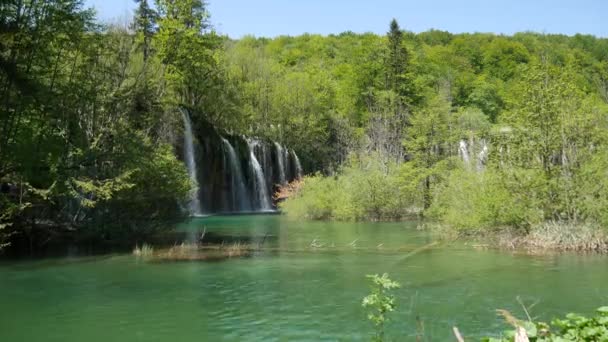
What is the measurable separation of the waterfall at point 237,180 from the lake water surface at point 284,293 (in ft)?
85.1

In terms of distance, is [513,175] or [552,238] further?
[513,175]

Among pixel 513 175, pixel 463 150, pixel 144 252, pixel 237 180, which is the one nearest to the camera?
pixel 144 252

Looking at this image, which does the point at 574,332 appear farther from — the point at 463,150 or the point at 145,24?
the point at 463,150

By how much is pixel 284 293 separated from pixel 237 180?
33255 mm

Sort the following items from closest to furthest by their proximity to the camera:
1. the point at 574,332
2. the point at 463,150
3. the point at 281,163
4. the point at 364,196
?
the point at 574,332 → the point at 364,196 → the point at 463,150 → the point at 281,163

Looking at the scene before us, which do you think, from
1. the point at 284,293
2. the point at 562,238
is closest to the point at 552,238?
the point at 562,238

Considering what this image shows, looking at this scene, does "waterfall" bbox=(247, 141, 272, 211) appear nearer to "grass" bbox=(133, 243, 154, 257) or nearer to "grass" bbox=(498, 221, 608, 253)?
"grass" bbox=(133, 243, 154, 257)

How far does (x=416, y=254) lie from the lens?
62.2 ft

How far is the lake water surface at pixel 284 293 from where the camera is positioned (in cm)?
1013

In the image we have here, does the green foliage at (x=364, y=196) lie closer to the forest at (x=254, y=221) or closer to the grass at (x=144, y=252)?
the forest at (x=254, y=221)

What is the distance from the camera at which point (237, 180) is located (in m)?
45.9

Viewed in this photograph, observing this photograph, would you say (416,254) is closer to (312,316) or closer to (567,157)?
(567,157)

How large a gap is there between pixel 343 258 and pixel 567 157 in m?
8.26

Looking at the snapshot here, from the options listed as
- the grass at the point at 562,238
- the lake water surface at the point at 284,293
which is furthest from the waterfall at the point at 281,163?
the grass at the point at 562,238
